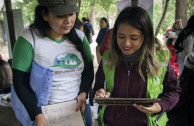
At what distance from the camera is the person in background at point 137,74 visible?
1244 mm

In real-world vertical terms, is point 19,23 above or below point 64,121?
above

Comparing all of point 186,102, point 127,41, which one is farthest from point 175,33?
point 127,41

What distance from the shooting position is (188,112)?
2287 millimetres

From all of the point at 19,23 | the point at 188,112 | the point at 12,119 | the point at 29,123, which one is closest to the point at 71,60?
the point at 29,123

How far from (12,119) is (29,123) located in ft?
3.89

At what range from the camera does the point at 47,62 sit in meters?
1.30

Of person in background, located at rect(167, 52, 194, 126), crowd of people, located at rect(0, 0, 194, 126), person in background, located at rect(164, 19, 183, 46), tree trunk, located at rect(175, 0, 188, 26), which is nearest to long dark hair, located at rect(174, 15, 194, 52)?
person in background, located at rect(164, 19, 183, 46)

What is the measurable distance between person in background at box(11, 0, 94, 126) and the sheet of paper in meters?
0.04

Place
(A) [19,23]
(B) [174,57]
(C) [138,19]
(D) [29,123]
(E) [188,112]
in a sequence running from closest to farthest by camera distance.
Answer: (C) [138,19] < (D) [29,123] < (E) [188,112] < (A) [19,23] < (B) [174,57]

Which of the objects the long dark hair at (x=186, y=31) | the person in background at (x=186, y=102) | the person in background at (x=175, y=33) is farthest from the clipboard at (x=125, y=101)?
the person in background at (x=175, y=33)

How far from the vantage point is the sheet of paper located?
4.37 feet

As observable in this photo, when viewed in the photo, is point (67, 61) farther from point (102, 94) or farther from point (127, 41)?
point (127, 41)

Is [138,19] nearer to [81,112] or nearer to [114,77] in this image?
[114,77]

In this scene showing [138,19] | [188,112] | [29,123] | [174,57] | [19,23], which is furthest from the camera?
[174,57]
